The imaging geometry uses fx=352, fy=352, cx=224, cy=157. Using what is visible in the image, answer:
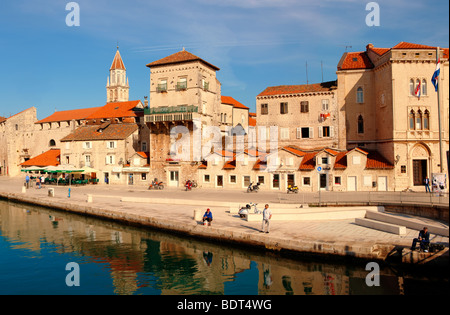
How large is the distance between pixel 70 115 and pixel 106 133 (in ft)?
63.1

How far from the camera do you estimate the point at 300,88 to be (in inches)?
1871

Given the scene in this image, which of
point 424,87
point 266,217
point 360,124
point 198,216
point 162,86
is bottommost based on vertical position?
point 198,216

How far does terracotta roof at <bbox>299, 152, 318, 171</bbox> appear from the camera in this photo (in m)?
39.0

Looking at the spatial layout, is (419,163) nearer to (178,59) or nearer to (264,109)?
(264,109)

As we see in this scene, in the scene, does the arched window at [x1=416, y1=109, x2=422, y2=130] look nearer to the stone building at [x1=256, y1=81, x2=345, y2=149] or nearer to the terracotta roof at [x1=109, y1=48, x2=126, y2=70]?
the stone building at [x1=256, y1=81, x2=345, y2=149]

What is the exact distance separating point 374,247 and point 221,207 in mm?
14341

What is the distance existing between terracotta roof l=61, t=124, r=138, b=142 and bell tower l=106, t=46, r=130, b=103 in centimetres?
5037

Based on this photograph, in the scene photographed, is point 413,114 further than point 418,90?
Yes

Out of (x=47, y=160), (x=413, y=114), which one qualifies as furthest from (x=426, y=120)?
(x=47, y=160)

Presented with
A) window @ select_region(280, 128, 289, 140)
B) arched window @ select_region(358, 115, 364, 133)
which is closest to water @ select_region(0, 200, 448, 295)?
window @ select_region(280, 128, 289, 140)

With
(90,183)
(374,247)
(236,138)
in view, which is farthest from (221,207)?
(90,183)

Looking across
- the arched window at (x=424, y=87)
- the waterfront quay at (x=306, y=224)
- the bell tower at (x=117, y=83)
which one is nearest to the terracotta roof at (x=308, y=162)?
the waterfront quay at (x=306, y=224)

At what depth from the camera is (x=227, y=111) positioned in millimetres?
60562

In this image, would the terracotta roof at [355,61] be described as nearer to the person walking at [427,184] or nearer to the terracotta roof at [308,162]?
the terracotta roof at [308,162]
